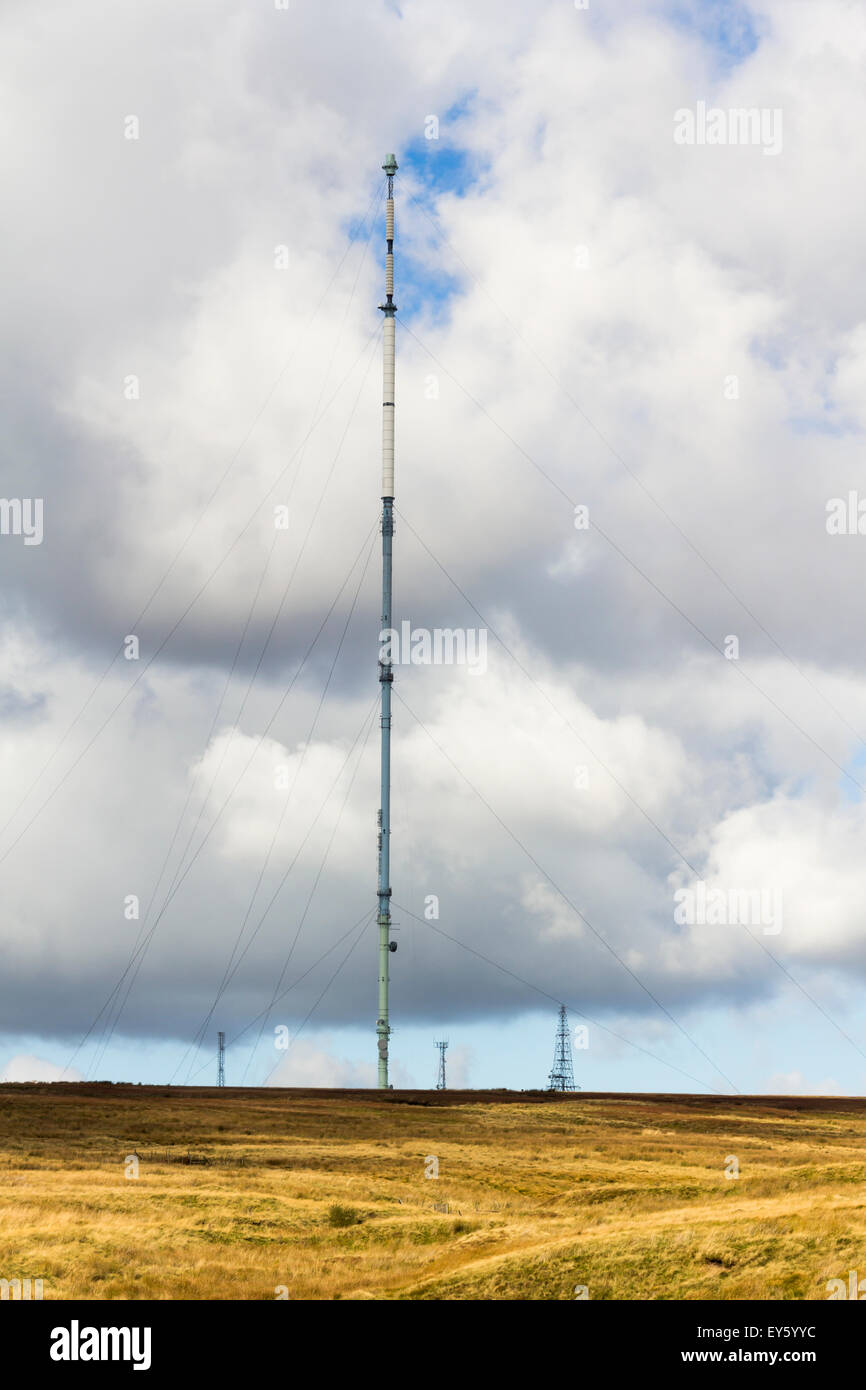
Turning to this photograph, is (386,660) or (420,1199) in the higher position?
(386,660)

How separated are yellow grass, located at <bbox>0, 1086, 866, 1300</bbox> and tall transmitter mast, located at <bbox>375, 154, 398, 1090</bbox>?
6001mm

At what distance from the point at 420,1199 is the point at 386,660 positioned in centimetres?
3820

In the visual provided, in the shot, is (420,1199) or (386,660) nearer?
(420,1199)

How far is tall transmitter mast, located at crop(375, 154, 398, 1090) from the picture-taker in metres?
86.4

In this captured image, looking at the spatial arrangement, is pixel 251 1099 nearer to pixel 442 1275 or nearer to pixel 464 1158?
pixel 464 1158

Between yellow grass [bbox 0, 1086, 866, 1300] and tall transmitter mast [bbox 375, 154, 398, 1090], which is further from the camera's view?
tall transmitter mast [bbox 375, 154, 398, 1090]

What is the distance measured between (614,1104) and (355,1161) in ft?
103

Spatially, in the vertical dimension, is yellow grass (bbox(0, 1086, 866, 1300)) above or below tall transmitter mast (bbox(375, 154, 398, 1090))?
below

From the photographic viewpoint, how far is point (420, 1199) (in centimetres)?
5631

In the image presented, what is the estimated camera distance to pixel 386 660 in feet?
291

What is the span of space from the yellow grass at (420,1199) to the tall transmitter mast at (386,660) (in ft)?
19.7
